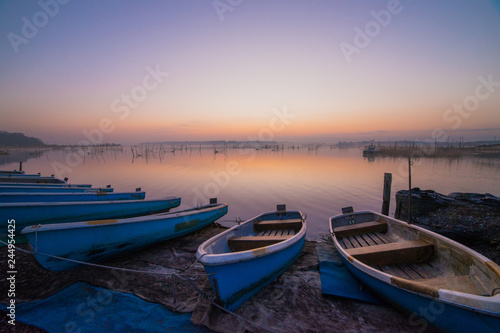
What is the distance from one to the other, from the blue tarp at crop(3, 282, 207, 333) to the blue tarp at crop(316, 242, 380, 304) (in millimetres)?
2785

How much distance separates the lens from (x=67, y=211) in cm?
690

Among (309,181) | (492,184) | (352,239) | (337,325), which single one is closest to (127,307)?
(337,325)

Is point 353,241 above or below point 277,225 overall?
below

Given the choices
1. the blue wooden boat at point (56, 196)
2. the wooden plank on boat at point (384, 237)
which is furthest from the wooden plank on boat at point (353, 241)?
the blue wooden boat at point (56, 196)

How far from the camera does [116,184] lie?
706 inches

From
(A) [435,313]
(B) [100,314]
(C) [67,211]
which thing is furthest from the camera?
(C) [67,211]

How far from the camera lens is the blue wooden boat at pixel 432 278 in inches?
108

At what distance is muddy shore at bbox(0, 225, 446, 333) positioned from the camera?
145 inches

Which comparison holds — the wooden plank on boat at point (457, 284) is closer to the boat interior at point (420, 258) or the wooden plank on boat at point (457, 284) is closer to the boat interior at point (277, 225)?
the boat interior at point (420, 258)

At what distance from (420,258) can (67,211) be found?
9.66 metres

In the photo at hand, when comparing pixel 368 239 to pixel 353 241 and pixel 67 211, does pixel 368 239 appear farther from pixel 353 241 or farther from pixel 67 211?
pixel 67 211

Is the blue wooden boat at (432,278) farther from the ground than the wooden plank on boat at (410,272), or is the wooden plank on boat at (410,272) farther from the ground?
the blue wooden boat at (432,278)

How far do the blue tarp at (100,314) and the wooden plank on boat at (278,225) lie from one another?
352 cm

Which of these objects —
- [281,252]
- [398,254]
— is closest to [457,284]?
[398,254]
